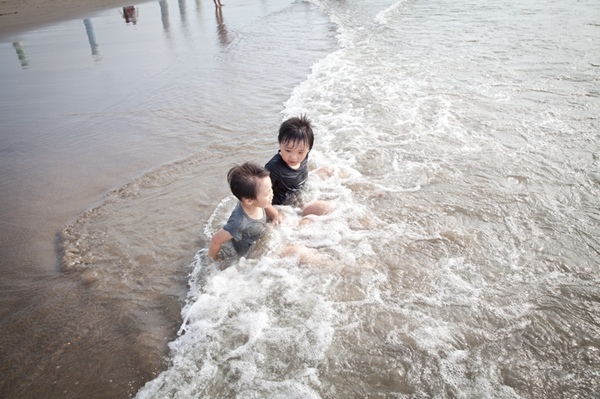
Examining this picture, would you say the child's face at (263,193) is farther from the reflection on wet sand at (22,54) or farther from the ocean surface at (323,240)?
the reflection on wet sand at (22,54)

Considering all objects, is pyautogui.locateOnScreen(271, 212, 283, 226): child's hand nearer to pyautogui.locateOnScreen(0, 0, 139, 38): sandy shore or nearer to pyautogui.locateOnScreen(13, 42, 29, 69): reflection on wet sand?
pyautogui.locateOnScreen(13, 42, 29, 69): reflection on wet sand

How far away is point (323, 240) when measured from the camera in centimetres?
343

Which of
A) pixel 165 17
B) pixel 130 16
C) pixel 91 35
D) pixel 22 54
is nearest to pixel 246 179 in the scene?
pixel 22 54

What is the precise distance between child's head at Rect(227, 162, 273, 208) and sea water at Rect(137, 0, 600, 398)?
0.61 m

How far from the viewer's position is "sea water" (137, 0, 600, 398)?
2.17 meters

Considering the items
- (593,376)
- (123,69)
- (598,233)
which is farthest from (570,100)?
(123,69)

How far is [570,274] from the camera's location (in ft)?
9.00

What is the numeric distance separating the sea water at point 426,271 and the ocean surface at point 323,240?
15 millimetres

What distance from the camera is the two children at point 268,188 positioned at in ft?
9.52

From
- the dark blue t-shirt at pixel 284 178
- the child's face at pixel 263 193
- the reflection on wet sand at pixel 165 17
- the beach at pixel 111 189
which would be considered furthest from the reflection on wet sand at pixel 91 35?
the child's face at pixel 263 193

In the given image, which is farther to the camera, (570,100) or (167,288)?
(570,100)

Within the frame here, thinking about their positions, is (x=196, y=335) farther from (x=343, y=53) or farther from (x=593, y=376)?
(x=343, y=53)

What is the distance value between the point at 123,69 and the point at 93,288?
25.5 ft

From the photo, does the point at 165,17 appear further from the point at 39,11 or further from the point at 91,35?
the point at 39,11
